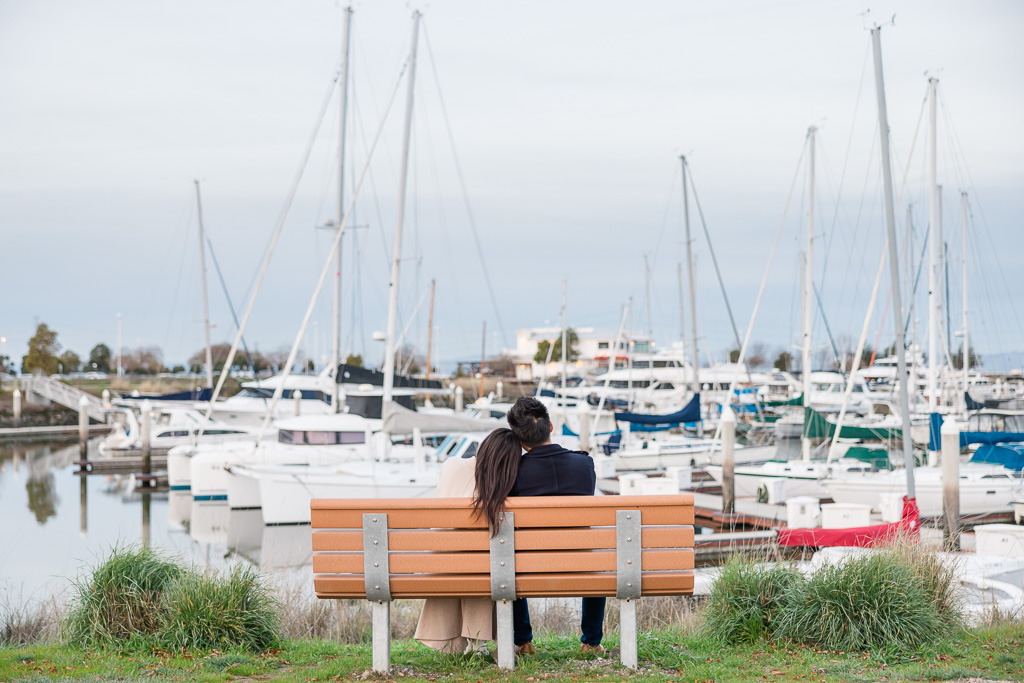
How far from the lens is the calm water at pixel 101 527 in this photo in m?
19.0

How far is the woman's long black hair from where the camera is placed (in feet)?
17.0

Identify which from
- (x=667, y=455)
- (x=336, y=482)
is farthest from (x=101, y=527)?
(x=667, y=455)

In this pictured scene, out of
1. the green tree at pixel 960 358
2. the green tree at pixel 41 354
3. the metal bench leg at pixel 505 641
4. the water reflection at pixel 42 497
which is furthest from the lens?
the green tree at pixel 41 354

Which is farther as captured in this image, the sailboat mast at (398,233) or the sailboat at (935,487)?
the sailboat mast at (398,233)

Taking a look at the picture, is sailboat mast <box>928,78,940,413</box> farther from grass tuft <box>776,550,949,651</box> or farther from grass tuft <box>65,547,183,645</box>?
grass tuft <box>65,547,183,645</box>

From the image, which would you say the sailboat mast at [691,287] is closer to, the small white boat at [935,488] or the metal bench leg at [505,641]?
the small white boat at [935,488]

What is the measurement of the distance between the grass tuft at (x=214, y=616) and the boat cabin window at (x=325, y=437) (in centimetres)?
1950

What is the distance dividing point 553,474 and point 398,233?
65.8ft

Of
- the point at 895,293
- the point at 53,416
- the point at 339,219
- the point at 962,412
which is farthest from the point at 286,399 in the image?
the point at 895,293

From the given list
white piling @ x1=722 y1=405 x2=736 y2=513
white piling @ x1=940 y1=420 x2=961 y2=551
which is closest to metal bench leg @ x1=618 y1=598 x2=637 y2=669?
white piling @ x1=940 y1=420 x2=961 y2=551

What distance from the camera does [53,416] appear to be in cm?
5506

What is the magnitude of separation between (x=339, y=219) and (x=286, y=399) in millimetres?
15110

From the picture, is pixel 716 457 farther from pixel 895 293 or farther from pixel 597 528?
pixel 597 528

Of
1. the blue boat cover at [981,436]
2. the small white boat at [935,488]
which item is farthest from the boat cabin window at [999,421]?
the small white boat at [935,488]
